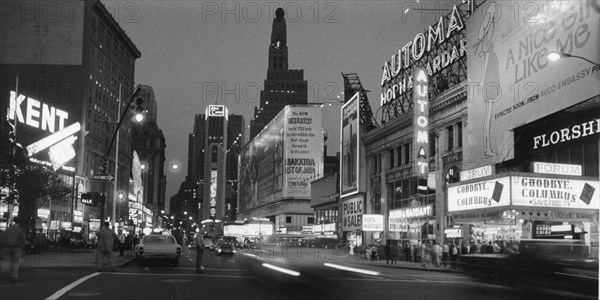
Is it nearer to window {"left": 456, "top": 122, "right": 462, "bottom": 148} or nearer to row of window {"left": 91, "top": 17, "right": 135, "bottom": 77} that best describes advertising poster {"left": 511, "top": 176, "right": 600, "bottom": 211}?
window {"left": 456, "top": 122, "right": 462, "bottom": 148}

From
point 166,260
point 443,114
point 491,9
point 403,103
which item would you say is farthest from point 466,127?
point 166,260

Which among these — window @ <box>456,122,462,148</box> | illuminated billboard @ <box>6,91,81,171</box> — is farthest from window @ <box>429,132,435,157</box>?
illuminated billboard @ <box>6,91,81,171</box>

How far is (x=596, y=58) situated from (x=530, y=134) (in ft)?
23.6

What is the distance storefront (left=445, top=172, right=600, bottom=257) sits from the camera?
2997 centimetres

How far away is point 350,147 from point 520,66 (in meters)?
31.0

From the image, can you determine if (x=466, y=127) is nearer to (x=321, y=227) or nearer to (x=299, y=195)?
(x=321, y=227)

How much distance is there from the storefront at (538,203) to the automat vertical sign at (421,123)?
1037 centimetres

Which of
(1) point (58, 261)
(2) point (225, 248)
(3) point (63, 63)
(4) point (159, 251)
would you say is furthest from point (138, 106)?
(3) point (63, 63)

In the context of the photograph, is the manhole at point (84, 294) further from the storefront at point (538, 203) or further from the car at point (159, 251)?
the storefront at point (538, 203)

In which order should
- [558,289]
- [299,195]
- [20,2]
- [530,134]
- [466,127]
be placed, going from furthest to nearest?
[20,2], [299,195], [466,127], [530,134], [558,289]

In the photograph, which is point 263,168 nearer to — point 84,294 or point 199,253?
point 199,253

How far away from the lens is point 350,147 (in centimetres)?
6425

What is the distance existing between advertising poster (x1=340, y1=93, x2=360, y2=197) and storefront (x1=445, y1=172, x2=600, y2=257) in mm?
28143

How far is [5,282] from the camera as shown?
18.3m
